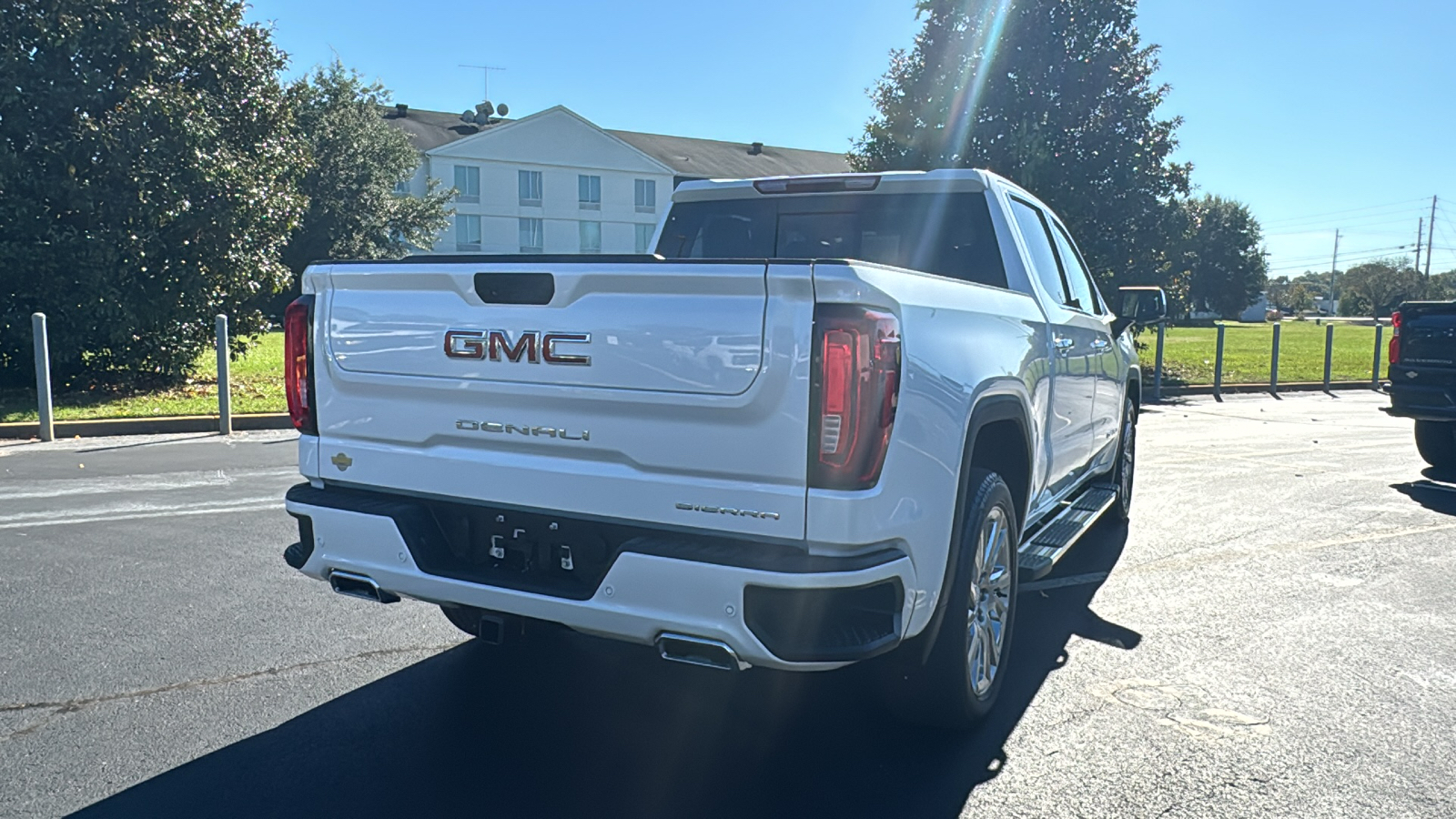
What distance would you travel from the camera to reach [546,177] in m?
55.5

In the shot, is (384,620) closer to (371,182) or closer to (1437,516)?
(1437,516)

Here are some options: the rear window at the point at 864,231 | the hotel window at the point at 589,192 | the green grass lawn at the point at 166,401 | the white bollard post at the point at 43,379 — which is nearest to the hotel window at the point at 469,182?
the hotel window at the point at 589,192

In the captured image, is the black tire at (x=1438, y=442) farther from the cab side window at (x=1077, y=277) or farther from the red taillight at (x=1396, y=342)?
the cab side window at (x=1077, y=277)

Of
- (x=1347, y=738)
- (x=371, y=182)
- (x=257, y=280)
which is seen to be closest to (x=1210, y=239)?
(x=371, y=182)

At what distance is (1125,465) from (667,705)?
14.1 feet

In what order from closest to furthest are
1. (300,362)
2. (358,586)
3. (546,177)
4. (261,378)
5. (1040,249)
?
(358,586) < (300,362) < (1040,249) < (261,378) < (546,177)

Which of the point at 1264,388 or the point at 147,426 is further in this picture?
the point at 1264,388

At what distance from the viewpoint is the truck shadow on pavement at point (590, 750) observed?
10.0 ft

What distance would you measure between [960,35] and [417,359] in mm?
20588

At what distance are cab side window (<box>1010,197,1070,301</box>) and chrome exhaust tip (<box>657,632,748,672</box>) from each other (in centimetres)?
264

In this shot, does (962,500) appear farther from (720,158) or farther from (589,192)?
(720,158)

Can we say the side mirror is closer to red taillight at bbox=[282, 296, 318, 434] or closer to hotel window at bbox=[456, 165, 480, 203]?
red taillight at bbox=[282, 296, 318, 434]

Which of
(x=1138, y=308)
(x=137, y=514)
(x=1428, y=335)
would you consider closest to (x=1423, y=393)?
(x=1428, y=335)

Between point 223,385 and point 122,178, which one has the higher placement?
point 122,178
